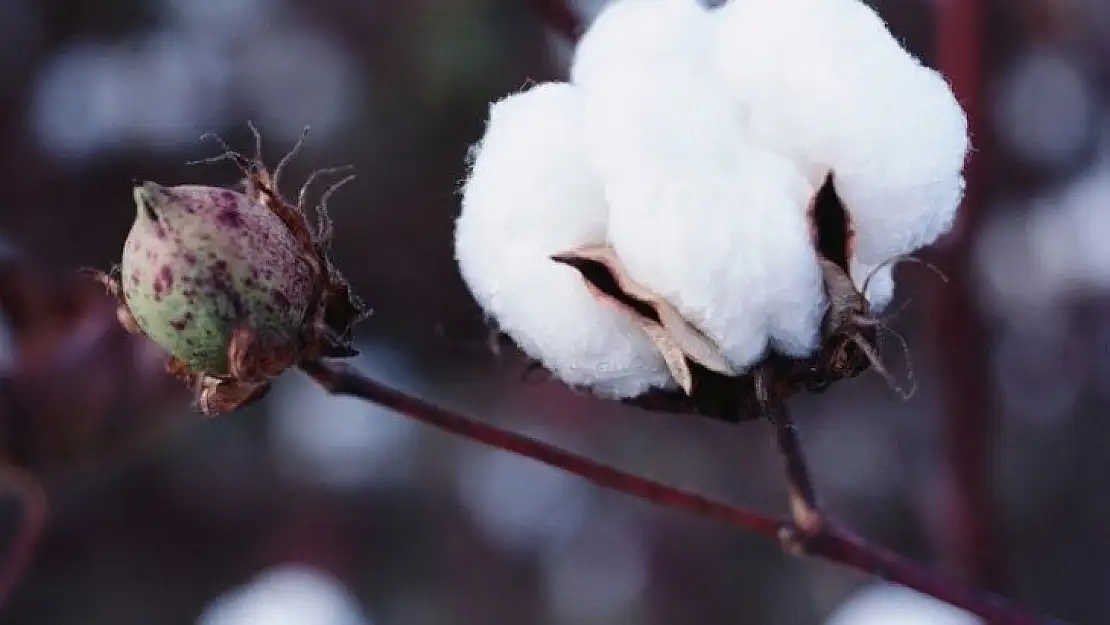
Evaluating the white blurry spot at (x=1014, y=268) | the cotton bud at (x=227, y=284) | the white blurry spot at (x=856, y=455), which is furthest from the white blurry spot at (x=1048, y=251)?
the cotton bud at (x=227, y=284)

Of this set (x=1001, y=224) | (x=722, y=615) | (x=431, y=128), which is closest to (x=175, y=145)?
(x=431, y=128)

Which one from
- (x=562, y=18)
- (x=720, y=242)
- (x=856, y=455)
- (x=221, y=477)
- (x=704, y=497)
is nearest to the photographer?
(x=720, y=242)

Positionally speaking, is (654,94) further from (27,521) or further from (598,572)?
(598,572)

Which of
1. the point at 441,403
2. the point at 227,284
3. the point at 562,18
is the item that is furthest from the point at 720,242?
the point at 441,403

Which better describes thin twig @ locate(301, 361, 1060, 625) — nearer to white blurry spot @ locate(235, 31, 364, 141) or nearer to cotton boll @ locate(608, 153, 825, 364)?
cotton boll @ locate(608, 153, 825, 364)

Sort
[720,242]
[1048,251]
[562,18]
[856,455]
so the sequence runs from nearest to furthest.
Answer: [720,242], [562,18], [1048,251], [856,455]

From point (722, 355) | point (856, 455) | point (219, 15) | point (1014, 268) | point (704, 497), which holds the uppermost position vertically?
point (722, 355)

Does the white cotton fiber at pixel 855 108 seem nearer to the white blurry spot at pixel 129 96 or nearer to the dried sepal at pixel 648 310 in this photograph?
the dried sepal at pixel 648 310

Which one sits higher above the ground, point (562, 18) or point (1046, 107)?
point (562, 18)
